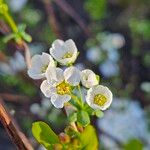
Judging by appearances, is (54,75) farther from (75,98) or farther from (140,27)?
(140,27)

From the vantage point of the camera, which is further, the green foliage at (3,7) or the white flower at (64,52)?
the green foliage at (3,7)

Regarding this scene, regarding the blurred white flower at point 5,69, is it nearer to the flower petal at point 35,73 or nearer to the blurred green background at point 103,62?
the blurred green background at point 103,62

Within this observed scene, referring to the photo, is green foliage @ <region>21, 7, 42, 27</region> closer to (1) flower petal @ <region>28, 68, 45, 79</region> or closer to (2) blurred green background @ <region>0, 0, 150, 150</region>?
(2) blurred green background @ <region>0, 0, 150, 150</region>

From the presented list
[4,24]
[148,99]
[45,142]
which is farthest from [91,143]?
[148,99]

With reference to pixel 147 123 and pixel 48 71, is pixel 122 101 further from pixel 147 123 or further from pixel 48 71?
pixel 48 71

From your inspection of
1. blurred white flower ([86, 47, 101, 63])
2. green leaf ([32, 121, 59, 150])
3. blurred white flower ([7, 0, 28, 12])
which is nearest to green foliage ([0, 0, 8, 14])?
green leaf ([32, 121, 59, 150])

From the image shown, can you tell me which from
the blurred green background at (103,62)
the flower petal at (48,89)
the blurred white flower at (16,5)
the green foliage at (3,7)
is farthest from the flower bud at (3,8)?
the blurred white flower at (16,5)
